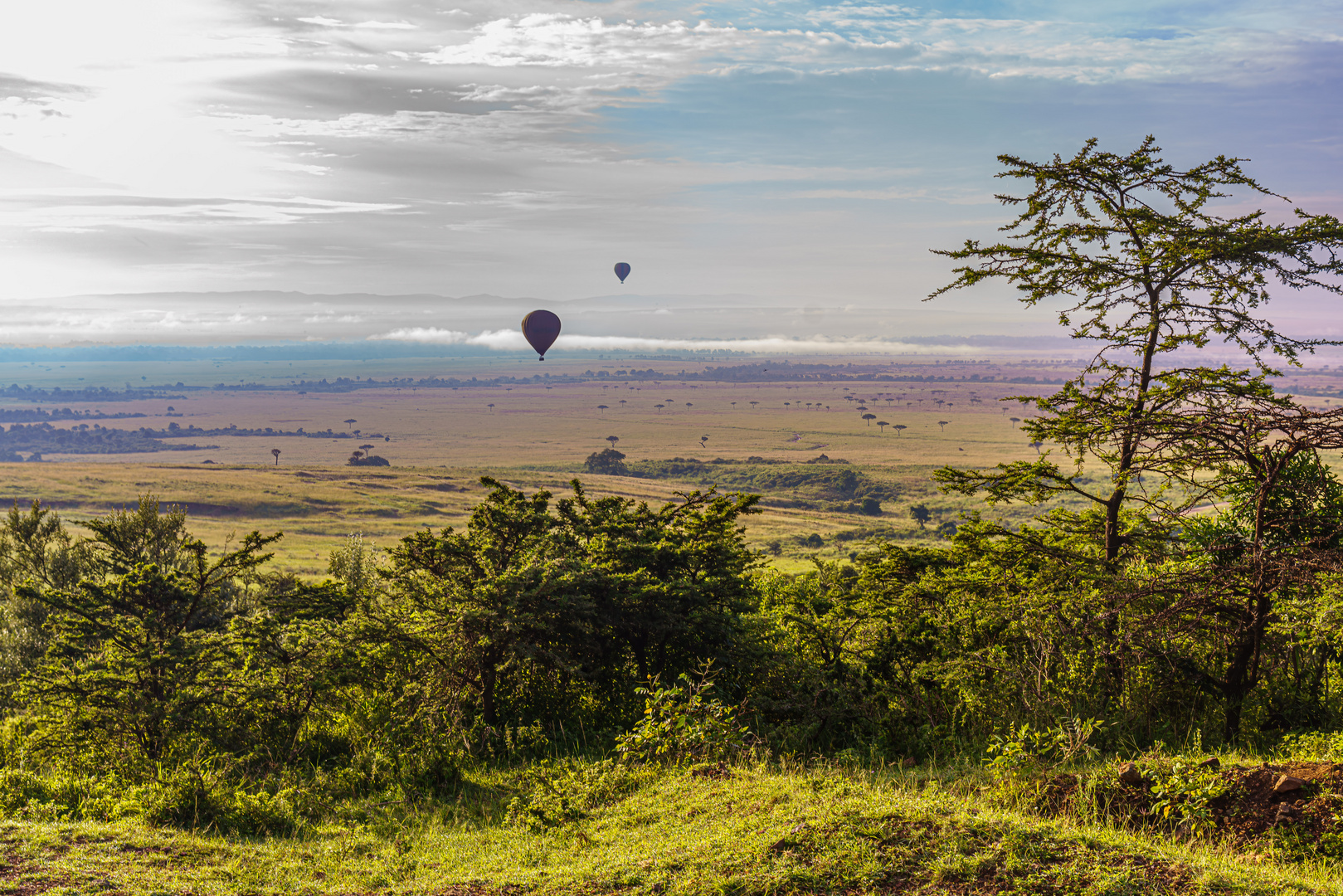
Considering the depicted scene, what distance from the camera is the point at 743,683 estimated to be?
1338 cm

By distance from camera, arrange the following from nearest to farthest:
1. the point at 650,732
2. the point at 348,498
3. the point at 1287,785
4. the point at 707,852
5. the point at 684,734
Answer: the point at 707,852 → the point at 1287,785 → the point at 684,734 → the point at 650,732 → the point at 348,498

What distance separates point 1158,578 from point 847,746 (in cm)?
479

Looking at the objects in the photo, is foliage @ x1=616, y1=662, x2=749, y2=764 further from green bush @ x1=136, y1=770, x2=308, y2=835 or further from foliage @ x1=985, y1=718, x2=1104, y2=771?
green bush @ x1=136, y1=770, x2=308, y2=835

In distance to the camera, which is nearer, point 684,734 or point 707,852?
point 707,852

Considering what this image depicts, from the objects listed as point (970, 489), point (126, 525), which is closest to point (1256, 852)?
point (970, 489)

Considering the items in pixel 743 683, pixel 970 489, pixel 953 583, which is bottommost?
pixel 743 683

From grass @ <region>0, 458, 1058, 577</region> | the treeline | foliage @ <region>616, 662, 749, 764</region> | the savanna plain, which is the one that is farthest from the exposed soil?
the treeline

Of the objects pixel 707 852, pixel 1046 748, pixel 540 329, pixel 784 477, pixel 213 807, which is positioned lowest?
pixel 784 477

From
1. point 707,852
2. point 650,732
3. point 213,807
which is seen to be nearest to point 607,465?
point 213,807

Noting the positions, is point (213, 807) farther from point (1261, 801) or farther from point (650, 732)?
point (1261, 801)

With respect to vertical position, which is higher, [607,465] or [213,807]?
[213,807]

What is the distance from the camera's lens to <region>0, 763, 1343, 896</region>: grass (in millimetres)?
6551

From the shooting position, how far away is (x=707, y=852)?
7273mm

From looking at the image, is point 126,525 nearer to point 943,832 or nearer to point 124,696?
point 124,696
